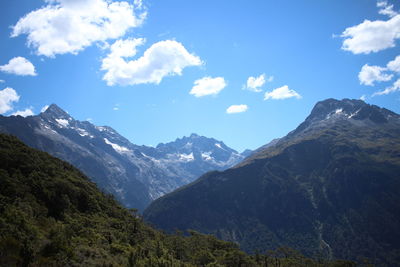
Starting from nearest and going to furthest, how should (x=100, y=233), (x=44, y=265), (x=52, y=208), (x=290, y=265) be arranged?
1. (x=44, y=265)
2. (x=100, y=233)
3. (x=52, y=208)
4. (x=290, y=265)

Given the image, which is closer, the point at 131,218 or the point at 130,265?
the point at 130,265

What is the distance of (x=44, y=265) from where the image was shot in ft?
214

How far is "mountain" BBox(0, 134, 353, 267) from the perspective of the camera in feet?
229

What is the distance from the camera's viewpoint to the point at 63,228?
89.2 m

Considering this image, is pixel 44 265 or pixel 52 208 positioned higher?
pixel 52 208

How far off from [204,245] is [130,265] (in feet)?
309

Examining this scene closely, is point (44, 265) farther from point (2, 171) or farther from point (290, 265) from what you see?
point (290, 265)

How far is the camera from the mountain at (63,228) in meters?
69.9

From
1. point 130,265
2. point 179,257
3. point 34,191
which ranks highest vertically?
point 34,191

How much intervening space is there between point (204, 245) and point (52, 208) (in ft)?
272

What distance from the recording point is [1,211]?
82.8 meters

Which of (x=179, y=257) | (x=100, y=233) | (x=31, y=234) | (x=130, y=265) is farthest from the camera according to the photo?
(x=179, y=257)

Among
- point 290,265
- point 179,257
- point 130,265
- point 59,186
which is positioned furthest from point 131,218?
point 290,265

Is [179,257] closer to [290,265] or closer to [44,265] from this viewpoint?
[290,265]
